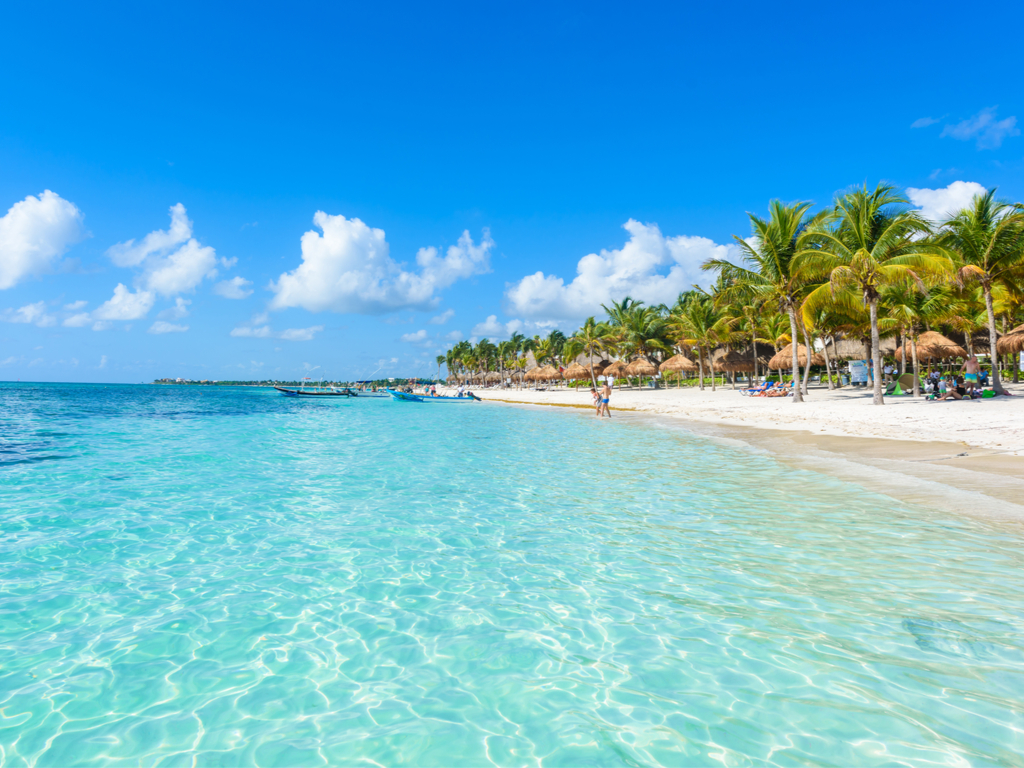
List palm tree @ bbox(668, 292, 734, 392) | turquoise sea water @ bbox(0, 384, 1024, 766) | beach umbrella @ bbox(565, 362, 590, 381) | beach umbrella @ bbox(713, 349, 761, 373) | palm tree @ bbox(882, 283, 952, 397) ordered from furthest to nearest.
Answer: beach umbrella @ bbox(565, 362, 590, 381) → beach umbrella @ bbox(713, 349, 761, 373) → palm tree @ bbox(668, 292, 734, 392) → palm tree @ bbox(882, 283, 952, 397) → turquoise sea water @ bbox(0, 384, 1024, 766)

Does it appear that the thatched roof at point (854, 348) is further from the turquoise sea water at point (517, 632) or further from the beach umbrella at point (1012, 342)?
the turquoise sea water at point (517, 632)

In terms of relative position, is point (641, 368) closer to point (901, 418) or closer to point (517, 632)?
point (901, 418)

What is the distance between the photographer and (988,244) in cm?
1838

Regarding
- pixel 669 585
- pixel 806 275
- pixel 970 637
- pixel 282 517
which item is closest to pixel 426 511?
pixel 282 517

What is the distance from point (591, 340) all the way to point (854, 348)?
21.4 m

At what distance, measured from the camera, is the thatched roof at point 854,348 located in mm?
32722

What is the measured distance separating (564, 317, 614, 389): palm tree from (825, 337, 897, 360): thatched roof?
1910 centimetres

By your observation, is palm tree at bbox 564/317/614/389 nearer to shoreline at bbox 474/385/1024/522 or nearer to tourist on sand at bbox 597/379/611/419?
tourist on sand at bbox 597/379/611/419

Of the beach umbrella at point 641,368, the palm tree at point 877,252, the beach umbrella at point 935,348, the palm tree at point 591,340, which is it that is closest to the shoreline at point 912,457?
the palm tree at point 877,252

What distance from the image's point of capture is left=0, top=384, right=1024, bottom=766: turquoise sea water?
9.02ft

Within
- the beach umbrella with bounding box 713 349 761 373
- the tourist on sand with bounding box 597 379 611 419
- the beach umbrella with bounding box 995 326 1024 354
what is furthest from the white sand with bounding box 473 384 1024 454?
the beach umbrella with bounding box 713 349 761 373

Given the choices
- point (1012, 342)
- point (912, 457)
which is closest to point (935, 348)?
point (1012, 342)

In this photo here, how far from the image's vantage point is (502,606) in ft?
14.2

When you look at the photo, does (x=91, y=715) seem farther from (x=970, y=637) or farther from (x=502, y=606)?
(x=970, y=637)
